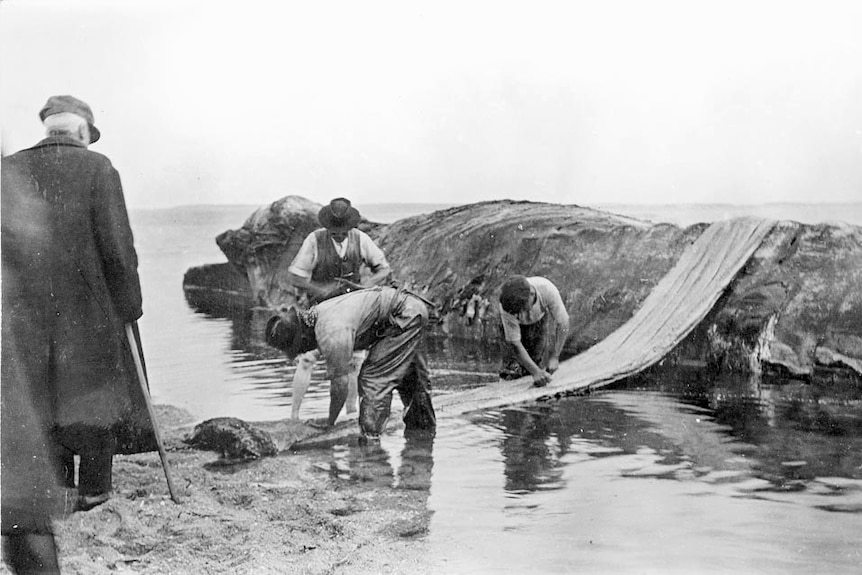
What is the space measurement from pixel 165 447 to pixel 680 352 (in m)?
2.68

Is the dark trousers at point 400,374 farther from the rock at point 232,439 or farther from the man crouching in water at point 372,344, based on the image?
the rock at point 232,439

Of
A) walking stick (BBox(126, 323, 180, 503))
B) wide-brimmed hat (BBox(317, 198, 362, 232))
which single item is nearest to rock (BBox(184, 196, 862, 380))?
wide-brimmed hat (BBox(317, 198, 362, 232))

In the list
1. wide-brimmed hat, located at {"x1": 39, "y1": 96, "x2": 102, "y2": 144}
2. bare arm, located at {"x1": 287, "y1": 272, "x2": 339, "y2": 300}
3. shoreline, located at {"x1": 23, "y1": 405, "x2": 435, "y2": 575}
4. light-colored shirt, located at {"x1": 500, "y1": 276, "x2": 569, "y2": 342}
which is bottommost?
shoreline, located at {"x1": 23, "y1": 405, "x2": 435, "y2": 575}

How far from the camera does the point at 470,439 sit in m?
3.95

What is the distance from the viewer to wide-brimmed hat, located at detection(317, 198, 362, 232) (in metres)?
4.08

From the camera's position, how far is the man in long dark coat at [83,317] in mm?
3502

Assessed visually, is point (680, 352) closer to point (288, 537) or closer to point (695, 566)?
point (695, 566)

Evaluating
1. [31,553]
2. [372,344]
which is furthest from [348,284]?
[31,553]

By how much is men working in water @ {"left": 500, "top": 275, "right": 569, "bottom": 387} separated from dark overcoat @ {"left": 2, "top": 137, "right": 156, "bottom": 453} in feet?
6.07

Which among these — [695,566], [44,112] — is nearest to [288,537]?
[695,566]

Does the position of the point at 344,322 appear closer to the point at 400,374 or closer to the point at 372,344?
the point at 372,344

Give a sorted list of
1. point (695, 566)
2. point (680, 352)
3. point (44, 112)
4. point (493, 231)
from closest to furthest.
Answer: point (695, 566) < point (44, 112) < point (680, 352) < point (493, 231)

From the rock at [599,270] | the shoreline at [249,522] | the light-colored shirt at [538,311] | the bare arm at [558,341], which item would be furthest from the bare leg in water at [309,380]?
the bare arm at [558,341]

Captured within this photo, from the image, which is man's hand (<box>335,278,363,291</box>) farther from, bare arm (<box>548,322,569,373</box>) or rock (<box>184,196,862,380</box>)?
bare arm (<box>548,322,569,373</box>)
